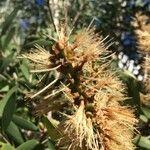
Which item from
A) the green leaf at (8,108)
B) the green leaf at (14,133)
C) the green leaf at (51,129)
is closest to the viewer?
the green leaf at (51,129)

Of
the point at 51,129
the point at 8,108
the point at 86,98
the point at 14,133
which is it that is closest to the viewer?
the point at 86,98

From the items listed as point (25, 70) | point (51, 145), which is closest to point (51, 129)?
point (51, 145)

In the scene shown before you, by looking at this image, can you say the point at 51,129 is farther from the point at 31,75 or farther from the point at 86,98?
the point at 31,75

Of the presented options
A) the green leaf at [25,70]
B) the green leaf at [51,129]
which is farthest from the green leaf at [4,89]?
the green leaf at [51,129]

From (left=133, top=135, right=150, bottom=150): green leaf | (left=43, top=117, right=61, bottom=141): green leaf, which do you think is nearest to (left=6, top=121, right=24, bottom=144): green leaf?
(left=43, top=117, right=61, bottom=141): green leaf

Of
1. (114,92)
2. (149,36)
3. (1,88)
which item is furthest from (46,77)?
(1,88)

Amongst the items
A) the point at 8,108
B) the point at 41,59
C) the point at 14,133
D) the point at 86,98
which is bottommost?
the point at 14,133

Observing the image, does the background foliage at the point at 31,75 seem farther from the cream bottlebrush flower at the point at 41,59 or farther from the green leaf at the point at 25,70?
the cream bottlebrush flower at the point at 41,59
